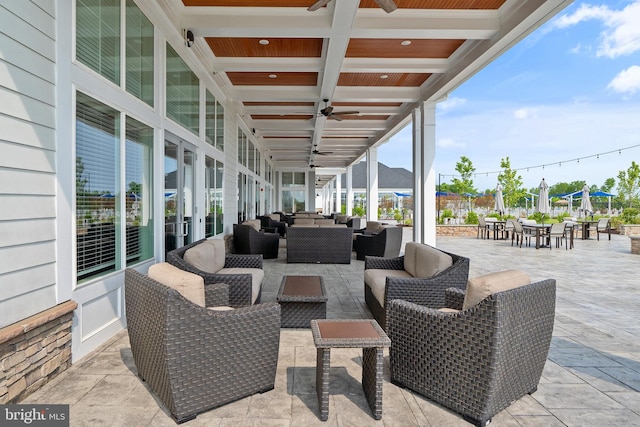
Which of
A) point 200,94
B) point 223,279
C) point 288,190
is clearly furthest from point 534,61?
point 223,279

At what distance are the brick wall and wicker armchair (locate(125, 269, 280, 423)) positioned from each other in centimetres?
56

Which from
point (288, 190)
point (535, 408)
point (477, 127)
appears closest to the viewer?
point (535, 408)

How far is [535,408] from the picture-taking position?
7.30 ft

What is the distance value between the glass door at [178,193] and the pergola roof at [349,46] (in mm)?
1489

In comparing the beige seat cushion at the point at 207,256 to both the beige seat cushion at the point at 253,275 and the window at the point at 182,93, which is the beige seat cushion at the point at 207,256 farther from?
the window at the point at 182,93

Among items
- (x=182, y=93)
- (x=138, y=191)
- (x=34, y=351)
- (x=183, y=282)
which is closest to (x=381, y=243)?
(x=182, y=93)

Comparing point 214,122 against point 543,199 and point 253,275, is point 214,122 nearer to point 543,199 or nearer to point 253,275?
point 253,275

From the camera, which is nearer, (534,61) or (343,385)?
(343,385)

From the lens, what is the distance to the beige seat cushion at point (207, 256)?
368 centimetres

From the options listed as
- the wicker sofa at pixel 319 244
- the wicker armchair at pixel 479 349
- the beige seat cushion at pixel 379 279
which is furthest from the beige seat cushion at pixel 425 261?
the wicker sofa at pixel 319 244

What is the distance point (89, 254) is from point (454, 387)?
2860 millimetres

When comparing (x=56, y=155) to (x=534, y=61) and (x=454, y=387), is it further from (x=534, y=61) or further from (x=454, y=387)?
(x=534, y=61)

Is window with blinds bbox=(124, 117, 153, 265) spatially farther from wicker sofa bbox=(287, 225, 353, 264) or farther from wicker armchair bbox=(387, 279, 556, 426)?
wicker sofa bbox=(287, 225, 353, 264)

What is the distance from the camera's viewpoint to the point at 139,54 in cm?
377
